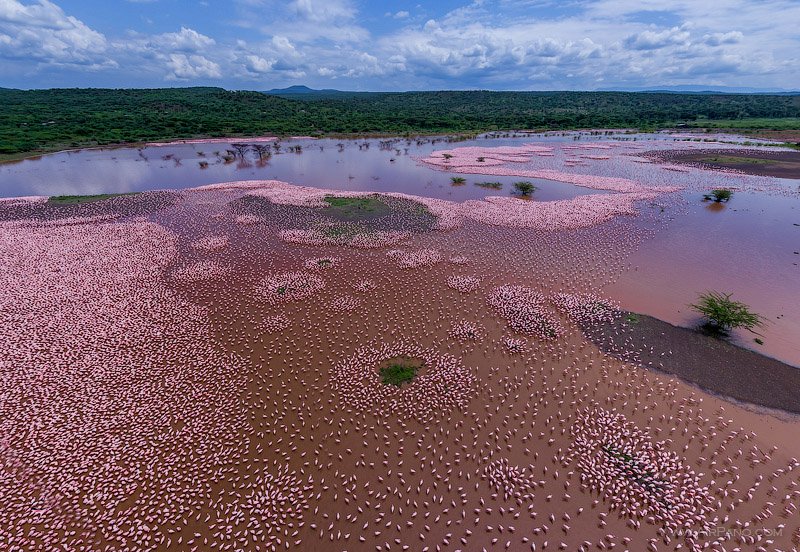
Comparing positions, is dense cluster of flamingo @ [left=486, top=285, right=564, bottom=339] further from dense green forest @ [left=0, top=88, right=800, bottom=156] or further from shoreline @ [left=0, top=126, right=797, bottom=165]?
dense green forest @ [left=0, top=88, right=800, bottom=156]

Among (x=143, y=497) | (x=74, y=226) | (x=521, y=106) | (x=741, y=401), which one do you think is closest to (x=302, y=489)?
(x=143, y=497)

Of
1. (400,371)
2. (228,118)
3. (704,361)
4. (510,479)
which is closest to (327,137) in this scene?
(228,118)

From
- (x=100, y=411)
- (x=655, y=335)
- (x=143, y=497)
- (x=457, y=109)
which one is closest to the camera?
(x=143, y=497)

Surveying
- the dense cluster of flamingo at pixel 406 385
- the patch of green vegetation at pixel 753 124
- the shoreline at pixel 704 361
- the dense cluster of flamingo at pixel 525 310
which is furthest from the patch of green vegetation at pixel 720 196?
the patch of green vegetation at pixel 753 124

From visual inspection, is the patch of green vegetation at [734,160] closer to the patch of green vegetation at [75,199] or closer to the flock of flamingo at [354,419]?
the flock of flamingo at [354,419]

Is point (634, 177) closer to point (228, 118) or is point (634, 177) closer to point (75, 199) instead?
point (75, 199)

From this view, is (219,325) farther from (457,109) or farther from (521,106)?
(521,106)
